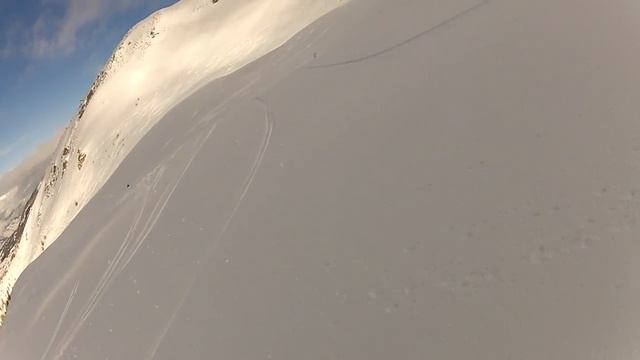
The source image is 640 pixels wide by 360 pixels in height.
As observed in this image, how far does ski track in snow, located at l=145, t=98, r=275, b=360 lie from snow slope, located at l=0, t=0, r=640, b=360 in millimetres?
39

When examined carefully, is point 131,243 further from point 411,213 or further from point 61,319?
point 411,213

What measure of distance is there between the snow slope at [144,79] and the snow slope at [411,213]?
756 cm

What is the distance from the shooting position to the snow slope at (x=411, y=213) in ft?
11.8

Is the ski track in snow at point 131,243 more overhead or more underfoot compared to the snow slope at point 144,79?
more underfoot

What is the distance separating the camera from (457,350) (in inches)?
137

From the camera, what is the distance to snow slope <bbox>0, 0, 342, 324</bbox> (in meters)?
16.2

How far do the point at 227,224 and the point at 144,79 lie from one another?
17927mm

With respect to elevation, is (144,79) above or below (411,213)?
above

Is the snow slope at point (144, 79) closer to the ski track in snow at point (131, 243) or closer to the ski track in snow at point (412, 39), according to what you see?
the ski track in snow at point (412, 39)

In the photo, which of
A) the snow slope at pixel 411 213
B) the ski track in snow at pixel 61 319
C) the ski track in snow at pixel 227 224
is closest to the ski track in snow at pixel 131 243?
the snow slope at pixel 411 213

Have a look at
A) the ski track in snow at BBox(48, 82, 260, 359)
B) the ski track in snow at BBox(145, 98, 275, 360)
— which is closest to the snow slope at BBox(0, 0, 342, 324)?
Result: the ski track in snow at BBox(48, 82, 260, 359)

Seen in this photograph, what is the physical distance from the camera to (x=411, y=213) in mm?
4723

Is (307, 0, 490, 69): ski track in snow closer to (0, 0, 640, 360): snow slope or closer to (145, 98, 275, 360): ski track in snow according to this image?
(0, 0, 640, 360): snow slope

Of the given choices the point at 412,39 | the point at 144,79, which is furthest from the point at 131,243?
the point at 144,79
